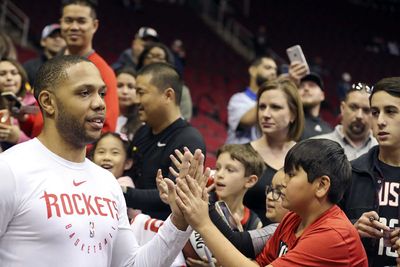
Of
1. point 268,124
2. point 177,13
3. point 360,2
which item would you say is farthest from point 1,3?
point 268,124

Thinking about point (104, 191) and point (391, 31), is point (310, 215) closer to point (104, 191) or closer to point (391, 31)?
point (104, 191)

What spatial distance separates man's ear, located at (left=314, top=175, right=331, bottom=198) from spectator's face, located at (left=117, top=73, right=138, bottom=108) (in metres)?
3.59

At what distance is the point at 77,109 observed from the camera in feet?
10.4

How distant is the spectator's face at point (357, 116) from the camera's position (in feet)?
19.0

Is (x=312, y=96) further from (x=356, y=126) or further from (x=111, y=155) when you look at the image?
(x=111, y=155)

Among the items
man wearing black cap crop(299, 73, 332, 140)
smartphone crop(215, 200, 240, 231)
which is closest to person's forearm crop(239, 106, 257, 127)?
man wearing black cap crop(299, 73, 332, 140)

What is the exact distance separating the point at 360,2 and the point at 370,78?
10.8ft

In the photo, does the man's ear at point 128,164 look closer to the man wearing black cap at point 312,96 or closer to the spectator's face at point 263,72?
the man wearing black cap at point 312,96

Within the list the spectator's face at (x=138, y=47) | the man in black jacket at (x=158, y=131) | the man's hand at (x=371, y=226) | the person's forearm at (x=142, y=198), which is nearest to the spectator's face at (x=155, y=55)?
the spectator's face at (x=138, y=47)

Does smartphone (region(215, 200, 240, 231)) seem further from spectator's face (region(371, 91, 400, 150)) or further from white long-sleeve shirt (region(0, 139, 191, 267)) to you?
spectator's face (region(371, 91, 400, 150))

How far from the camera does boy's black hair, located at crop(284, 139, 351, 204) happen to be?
3381mm

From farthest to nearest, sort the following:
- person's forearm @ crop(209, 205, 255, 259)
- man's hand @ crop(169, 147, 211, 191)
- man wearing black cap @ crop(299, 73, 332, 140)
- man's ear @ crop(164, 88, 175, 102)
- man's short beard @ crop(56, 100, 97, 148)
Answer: man wearing black cap @ crop(299, 73, 332, 140) → man's ear @ crop(164, 88, 175, 102) → person's forearm @ crop(209, 205, 255, 259) → man's hand @ crop(169, 147, 211, 191) → man's short beard @ crop(56, 100, 97, 148)

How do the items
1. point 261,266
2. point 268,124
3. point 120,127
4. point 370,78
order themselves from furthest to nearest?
point 370,78
point 120,127
point 268,124
point 261,266

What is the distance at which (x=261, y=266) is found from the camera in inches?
141
